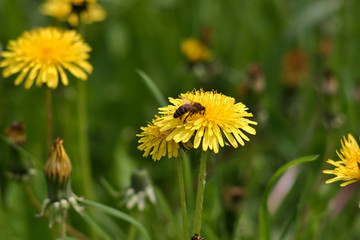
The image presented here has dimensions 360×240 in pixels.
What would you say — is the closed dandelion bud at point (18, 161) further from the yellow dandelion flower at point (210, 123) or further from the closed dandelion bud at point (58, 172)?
the yellow dandelion flower at point (210, 123)

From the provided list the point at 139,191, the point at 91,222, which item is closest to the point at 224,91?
the point at 139,191

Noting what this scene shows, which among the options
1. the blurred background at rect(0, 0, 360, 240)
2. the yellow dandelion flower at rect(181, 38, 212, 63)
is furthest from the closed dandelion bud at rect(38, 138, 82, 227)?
the yellow dandelion flower at rect(181, 38, 212, 63)

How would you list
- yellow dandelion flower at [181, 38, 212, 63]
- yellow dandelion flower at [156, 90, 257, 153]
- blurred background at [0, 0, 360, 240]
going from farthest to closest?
yellow dandelion flower at [181, 38, 212, 63]
blurred background at [0, 0, 360, 240]
yellow dandelion flower at [156, 90, 257, 153]

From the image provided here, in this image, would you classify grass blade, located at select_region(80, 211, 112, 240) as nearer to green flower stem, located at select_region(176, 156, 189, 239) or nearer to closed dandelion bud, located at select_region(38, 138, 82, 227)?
closed dandelion bud, located at select_region(38, 138, 82, 227)

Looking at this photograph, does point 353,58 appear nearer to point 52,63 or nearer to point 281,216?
point 281,216

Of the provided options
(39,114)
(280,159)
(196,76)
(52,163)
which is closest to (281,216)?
(280,159)

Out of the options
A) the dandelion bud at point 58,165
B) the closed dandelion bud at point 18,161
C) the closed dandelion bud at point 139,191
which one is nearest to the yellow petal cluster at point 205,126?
the dandelion bud at point 58,165
